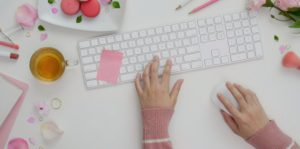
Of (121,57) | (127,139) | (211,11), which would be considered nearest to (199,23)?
(211,11)

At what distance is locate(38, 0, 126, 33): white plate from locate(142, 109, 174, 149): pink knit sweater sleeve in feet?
0.68

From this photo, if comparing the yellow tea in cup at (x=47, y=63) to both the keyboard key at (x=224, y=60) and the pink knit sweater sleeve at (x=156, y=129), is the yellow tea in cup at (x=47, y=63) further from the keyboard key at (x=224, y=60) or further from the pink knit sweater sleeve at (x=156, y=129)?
the keyboard key at (x=224, y=60)

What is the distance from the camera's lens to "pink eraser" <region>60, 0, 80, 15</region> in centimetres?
93

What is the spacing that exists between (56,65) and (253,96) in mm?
445

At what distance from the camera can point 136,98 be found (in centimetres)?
96

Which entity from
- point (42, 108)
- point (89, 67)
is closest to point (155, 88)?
point (89, 67)

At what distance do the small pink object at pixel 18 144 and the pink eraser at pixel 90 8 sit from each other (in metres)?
0.32

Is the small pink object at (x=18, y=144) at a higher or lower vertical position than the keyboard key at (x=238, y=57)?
lower

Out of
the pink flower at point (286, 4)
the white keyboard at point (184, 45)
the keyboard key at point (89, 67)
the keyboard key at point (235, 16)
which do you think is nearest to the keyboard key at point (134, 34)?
the white keyboard at point (184, 45)

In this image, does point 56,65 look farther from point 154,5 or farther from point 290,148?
point 290,148

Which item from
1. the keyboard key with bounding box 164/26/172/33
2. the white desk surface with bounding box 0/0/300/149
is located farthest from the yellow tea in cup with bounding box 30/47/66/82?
the keyboard key with bounding box 164/26/172/33

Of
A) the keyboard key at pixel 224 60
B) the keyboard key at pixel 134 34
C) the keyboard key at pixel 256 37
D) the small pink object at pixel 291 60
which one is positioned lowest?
the small pink object at pixel 291 60

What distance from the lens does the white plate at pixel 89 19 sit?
3.08 ft

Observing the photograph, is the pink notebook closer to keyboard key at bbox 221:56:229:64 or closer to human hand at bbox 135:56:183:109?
human hand at bbox 135:56:183:109
